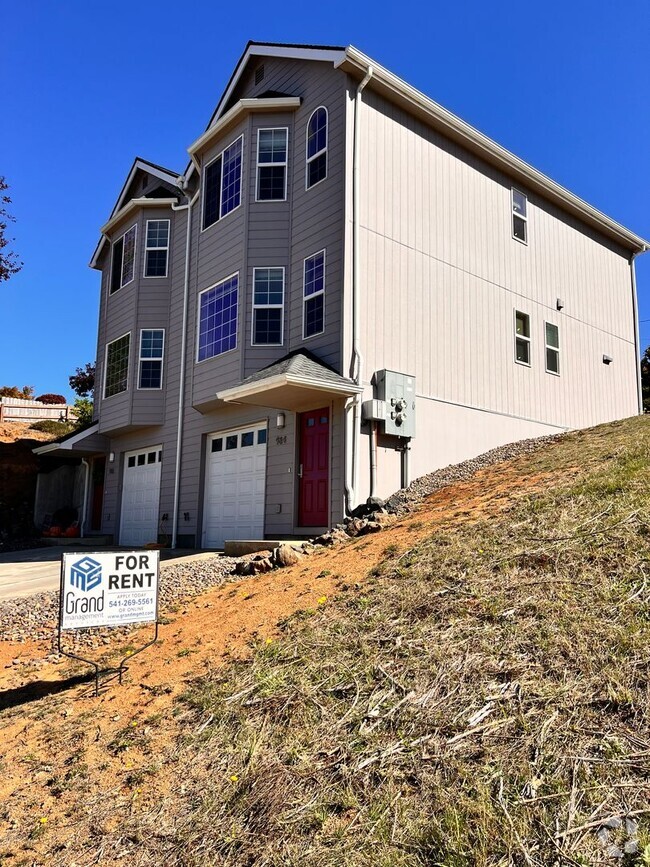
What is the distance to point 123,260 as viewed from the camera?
63.5ft

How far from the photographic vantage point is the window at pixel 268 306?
537 inches

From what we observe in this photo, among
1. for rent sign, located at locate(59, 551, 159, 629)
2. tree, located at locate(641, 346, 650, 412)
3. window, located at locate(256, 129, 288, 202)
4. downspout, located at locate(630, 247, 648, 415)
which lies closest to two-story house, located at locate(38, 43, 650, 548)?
window, located at locate(256, 129, 288, 202)

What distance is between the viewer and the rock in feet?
29.4

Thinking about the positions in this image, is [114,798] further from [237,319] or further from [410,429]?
[237,319]

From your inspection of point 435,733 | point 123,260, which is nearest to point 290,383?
point 435,733

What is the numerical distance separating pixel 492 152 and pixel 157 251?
8609 mm

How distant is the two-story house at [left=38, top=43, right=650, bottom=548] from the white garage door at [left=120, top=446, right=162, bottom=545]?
0.07 m

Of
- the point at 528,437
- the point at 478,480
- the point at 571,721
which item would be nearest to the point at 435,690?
the point at 571,721

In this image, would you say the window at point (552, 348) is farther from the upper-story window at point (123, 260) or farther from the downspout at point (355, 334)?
the upper-story window at point (123, 260)

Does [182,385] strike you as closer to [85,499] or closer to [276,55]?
[85,499]

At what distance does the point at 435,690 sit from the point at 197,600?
4.70m

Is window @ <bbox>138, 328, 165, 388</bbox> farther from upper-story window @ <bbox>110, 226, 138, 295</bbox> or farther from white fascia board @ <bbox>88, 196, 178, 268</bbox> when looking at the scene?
white fascia board @ <bbox>88, 196, 178, 268</bbox>

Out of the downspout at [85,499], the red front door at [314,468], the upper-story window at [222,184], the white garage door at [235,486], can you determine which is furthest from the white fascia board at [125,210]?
the red front door at [314,468]

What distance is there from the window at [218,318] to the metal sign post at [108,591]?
8220 millimetres
